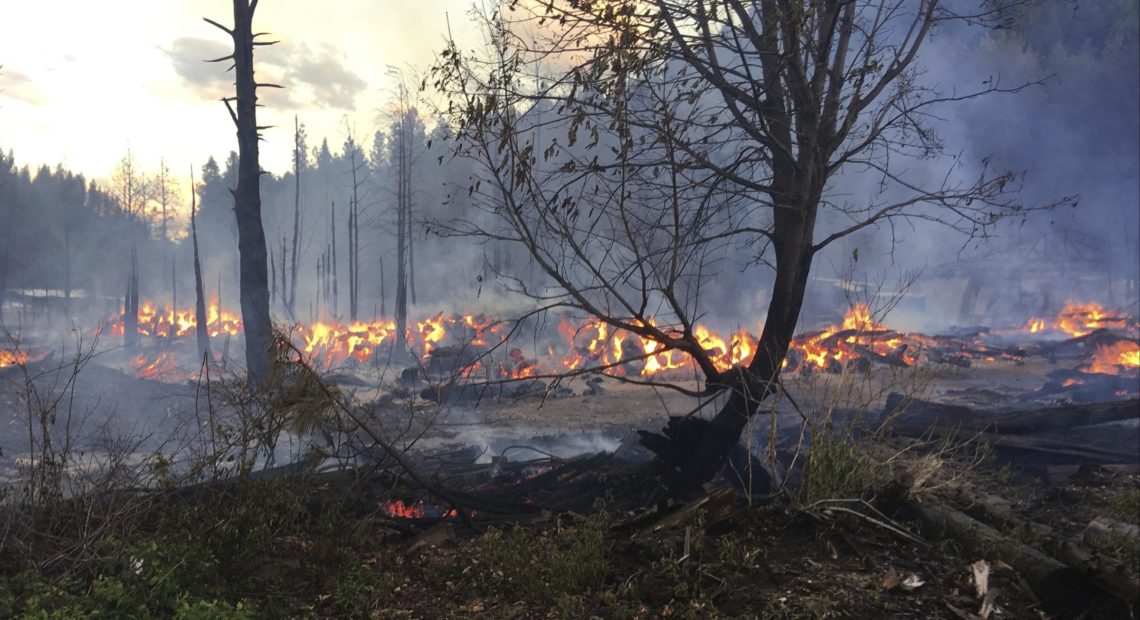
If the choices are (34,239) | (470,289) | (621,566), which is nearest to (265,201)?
(34,239)

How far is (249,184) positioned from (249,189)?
12cm

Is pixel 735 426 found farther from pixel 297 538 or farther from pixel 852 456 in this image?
pixel 297 538

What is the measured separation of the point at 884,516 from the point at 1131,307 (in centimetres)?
3750

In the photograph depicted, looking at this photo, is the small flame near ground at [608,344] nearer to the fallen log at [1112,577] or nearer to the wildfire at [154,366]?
the wildfire at [154,366]

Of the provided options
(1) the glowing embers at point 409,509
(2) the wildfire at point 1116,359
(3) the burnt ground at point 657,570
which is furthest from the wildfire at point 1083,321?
(1) the glowing embers at point 409,509

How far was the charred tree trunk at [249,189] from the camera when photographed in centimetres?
1566

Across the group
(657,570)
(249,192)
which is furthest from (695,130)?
(249,192)

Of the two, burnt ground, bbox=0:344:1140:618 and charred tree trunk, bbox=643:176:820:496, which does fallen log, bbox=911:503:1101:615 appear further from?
charred tree trunk, bbox=643:176:820:496

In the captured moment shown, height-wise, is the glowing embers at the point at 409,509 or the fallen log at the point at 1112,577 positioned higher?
the fallen log at the point at 1112,577

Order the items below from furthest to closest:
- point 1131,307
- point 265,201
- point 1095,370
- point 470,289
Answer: point 265,201
point 470,289
point 1131,307
point 1095,370

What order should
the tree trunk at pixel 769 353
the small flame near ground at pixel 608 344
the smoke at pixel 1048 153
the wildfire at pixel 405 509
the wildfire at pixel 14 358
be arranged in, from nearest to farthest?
1. the wildfire at pixel 14 358
2. the wildfire at pixel 405 509
3. the tree trunk at pixel 769 353
4. the small flame near ground at pixel 608 344
5. the smoke at pixel 1048 153

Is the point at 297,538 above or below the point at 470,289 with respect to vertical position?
below

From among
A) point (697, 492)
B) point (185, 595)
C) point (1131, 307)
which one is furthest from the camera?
point (1131, 307)

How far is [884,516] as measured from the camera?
212 inches
